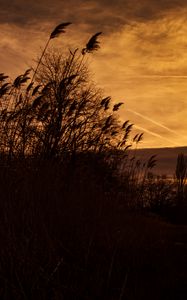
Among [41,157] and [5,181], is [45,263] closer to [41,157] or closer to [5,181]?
[5,181]

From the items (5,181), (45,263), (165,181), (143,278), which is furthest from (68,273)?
(165,181)

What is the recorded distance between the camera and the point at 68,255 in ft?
14.3

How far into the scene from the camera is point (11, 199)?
4.74 m

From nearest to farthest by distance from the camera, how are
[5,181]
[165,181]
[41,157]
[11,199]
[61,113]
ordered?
[11,199], [5,181], [41,157], [61,113], [165,181]

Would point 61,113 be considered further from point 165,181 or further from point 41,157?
point 41,157

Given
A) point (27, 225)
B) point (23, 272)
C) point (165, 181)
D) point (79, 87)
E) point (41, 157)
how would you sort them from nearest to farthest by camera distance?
point (23, 272), point (27, 225), point (41, 157), point (165, 181), point (79, 87)

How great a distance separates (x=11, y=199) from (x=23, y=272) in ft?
4.67

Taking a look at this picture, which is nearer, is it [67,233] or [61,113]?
[67,233]

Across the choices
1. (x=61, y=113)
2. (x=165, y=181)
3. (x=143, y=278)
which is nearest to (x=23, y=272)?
(x=143, y=278)

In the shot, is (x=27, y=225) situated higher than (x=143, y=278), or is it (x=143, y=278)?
(x=27, y=225)

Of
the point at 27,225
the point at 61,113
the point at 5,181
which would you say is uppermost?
the point at 61,113

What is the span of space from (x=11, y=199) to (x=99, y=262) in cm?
108

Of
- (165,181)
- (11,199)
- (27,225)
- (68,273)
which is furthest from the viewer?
(165,181)

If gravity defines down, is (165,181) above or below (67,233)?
above
